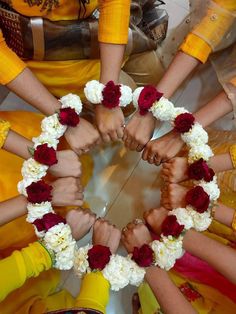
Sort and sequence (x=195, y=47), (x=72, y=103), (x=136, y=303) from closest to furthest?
(x=72, y=103)
(x=195, y=47)
(x=136, y=303)

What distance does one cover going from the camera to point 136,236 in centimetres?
111

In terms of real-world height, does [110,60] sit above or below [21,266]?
above

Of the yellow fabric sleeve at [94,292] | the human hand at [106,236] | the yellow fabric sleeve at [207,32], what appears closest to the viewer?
the yellow fabric sleeve at [94,292]

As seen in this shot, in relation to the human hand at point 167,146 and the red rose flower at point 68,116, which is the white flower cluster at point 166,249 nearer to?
the human hand at point 167,146

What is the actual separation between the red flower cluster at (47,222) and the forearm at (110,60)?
38 cm

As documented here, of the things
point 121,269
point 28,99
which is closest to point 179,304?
point 121,269

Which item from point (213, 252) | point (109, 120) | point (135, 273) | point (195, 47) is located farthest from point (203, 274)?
point (195, 47)

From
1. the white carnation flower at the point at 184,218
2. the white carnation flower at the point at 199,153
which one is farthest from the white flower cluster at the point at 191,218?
the white carnation flower at the point at 199,153

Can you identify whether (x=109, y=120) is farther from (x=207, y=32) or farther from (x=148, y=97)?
(x=207, y=32)

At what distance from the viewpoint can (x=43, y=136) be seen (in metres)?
1.11

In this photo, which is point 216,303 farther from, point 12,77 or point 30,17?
point 30,17

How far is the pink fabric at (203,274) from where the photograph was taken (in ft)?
4.10

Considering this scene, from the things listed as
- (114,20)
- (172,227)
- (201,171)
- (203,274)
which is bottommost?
(203,274)

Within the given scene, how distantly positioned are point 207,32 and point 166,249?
58 centimetres
